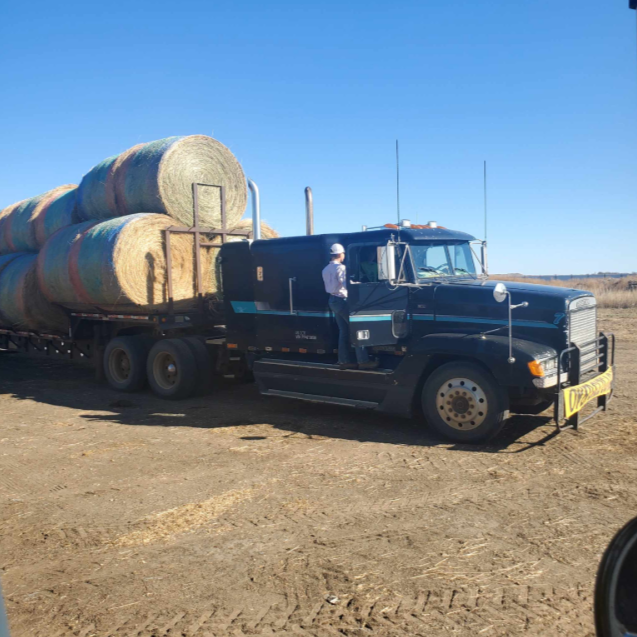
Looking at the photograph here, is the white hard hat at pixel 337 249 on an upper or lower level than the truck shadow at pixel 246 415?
upper

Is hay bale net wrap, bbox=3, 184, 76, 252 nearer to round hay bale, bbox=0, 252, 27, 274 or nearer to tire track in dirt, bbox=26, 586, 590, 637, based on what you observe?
round hay bale, bbox=0, 252, 27, 274

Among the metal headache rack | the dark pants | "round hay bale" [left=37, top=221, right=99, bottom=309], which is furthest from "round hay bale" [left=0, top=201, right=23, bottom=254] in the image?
the dark pants

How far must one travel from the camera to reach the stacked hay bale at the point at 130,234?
10.0 m

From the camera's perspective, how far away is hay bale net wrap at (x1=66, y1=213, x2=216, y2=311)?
9.81 meters

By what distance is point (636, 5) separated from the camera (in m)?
2.60

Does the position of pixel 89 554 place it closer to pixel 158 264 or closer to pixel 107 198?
pixel 158 264

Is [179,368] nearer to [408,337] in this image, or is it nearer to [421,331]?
[408,337]

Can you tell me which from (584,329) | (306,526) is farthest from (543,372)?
(306,526)

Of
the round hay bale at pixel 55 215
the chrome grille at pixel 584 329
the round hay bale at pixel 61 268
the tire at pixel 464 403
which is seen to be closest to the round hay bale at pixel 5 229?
the round hay bale at pixel 55 215

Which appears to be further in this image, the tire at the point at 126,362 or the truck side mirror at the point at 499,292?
the tire at the point at 126,362

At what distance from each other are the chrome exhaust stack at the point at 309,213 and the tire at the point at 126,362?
342 centimetres

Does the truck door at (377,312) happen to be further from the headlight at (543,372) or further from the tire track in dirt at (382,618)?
the tire track in dirt at (382,618)

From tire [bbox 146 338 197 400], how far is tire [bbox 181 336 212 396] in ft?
0.22

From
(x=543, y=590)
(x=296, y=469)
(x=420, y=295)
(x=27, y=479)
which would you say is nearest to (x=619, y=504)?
(x=543, y=590)
